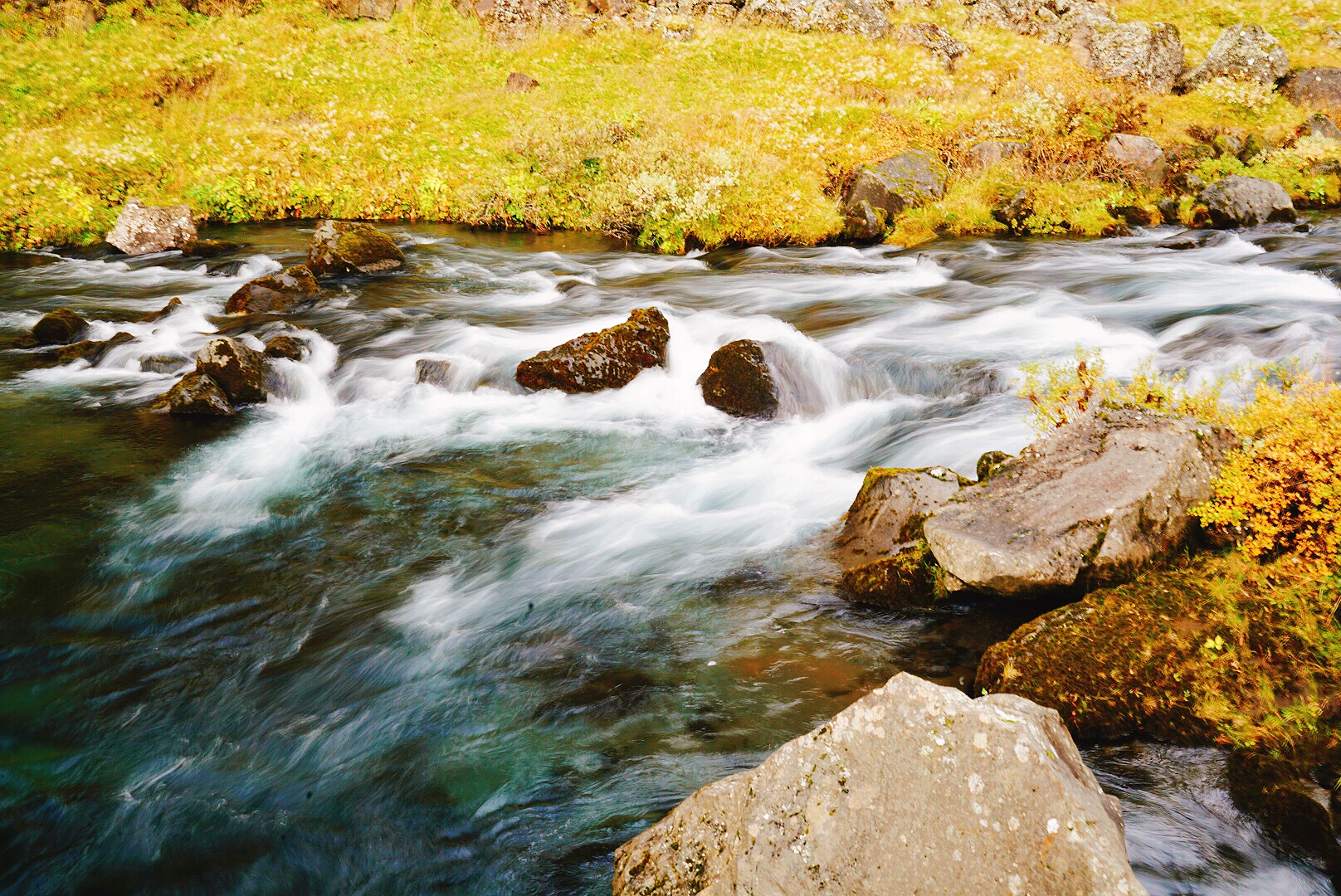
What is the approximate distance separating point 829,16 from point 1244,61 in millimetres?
12280

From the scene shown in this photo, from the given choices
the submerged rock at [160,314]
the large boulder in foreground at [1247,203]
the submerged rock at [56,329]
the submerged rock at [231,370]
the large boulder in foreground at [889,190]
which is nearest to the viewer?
the submerged rock at [231,370]

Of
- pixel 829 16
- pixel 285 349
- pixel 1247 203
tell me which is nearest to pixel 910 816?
pixel 285 349

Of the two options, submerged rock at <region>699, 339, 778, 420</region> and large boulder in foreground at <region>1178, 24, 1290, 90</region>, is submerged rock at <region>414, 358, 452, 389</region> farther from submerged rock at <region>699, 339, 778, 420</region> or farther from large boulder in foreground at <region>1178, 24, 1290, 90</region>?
large boulder in foreground at <region>1178, 24, 1290, 90</region>

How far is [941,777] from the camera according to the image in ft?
8.36

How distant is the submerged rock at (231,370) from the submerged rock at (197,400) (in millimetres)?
147

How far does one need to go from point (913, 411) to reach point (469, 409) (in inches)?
218

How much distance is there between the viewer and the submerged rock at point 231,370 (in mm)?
9852

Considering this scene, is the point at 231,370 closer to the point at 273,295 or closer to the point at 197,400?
the point at 197,400

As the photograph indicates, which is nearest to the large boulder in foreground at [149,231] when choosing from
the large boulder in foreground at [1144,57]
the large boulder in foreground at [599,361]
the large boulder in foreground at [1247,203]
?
the large boulder in foreground at [599,361]

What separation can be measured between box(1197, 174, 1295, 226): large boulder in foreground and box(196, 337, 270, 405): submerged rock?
17.7 m

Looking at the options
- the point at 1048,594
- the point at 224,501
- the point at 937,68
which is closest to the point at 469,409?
the point at 224,501

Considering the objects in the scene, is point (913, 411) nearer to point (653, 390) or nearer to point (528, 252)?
point (653, 390)

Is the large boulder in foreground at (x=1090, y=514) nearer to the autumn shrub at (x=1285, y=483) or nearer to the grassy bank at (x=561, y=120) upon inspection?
the autumn shrub at (x=1285, y=483)

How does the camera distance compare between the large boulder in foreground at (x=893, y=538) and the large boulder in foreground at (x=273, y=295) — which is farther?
the large boulder in foreground at (x=273, y=295)
